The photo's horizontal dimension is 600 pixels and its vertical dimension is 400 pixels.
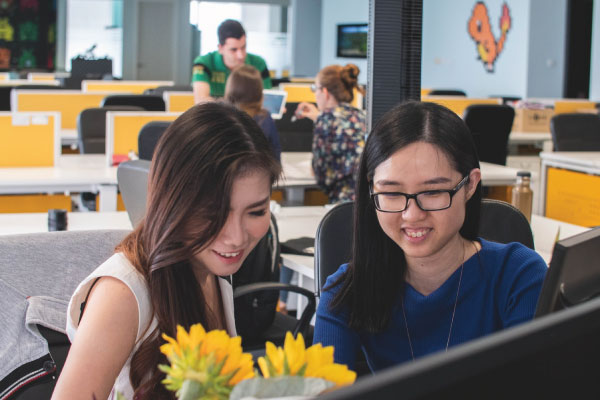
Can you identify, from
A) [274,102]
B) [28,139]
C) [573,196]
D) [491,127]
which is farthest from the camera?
[491,127]

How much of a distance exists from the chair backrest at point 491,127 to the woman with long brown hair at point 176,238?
14.3 feet

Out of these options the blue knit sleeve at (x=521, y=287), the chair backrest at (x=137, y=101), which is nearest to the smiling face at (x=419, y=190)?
the blue knit sleeve at (x=521, y=287)

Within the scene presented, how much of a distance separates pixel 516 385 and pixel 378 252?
3.29 ft

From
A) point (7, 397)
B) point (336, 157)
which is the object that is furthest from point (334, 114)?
point (7, 397)

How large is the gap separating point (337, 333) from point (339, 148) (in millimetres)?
2561

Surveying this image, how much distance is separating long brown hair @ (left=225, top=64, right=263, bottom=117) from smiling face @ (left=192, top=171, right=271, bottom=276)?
104 inches

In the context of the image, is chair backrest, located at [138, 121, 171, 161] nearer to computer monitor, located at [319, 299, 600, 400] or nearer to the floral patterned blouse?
the floral patterned blouse

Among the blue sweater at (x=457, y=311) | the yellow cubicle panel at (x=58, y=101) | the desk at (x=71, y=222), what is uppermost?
the yellow cubicle panel at (x=58, y=101)

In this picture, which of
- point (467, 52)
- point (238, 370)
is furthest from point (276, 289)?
point (467, 52)

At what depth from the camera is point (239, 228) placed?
1.14 m

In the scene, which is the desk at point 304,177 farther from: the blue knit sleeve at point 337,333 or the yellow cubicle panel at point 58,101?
the blue knit sleeve at point 337,333

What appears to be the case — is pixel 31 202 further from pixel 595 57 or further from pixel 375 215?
pixel 595 57

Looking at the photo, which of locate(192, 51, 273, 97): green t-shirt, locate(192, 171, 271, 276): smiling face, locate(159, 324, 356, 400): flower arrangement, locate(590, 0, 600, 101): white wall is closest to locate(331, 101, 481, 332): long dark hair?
locate(192, 171, 271, 276): smiling face

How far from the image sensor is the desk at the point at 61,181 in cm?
361
